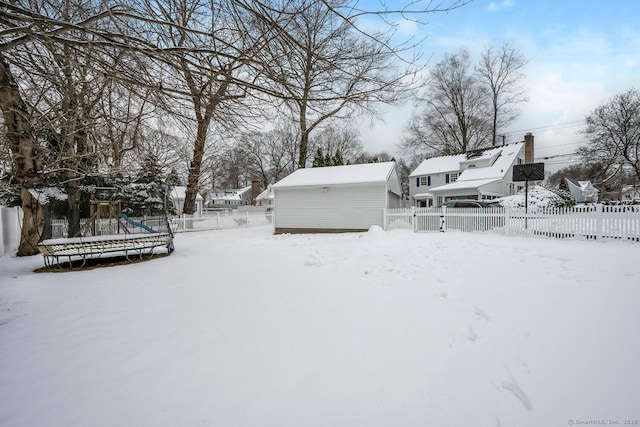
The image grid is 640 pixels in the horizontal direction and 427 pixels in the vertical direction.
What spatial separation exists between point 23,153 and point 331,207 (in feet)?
35.5

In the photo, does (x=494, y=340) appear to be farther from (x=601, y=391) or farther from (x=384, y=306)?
(x=384, y=306)

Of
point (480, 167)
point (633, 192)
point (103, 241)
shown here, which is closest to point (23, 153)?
point (103, 241)

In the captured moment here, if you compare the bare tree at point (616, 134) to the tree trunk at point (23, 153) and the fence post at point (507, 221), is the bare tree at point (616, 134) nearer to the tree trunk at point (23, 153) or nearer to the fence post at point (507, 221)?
the fence post at point (507, 221)

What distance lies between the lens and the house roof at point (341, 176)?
13555mm

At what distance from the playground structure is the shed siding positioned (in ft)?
22.2

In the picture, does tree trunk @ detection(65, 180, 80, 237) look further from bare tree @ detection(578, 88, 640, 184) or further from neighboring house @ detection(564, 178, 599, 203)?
neighboring house @ detection(564, 178, 599, 203)

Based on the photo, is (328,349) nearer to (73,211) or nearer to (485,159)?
(73,211)

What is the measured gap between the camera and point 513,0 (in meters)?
3.65

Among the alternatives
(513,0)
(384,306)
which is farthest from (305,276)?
(513,0)

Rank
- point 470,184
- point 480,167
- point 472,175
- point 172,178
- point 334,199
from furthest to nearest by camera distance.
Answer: point 480,167, point 472,175, point 470,184, point 334,199, point 172,178

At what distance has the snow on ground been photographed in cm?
210

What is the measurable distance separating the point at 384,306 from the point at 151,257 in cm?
730

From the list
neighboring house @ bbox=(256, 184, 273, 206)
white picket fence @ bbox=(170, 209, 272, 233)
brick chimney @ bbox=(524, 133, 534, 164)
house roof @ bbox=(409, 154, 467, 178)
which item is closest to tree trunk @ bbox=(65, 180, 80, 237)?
white picket fence @ bbox=(170, 209, 272, 233)

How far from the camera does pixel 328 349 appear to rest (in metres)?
2.90
